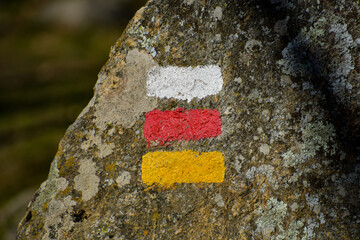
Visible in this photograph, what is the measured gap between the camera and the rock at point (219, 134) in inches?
49.8

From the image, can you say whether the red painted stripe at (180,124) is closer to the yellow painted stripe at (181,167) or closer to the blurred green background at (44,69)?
the yellow painted stripe at (181,167)

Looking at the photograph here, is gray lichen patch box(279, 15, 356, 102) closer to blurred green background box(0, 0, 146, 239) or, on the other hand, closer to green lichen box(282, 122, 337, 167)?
green lichen box(282, 122, 337, 167)

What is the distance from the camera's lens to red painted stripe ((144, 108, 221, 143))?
1357mm

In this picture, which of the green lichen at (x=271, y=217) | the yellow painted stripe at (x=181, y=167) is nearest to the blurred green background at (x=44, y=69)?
the yellow painted stripe at (x=181, y=167)

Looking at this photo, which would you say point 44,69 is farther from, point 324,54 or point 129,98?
point 324,54

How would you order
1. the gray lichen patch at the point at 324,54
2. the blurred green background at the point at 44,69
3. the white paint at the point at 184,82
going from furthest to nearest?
the blurred green background at the point at 44,69 < the white paint at the point at 184,82 < the gray lichen patch at the point at 324,54

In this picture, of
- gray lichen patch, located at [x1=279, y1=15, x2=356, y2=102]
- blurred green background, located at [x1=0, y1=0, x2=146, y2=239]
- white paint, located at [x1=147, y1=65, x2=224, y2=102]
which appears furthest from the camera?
blurred green background, located at [x1=0, y1=0, x2=146, y2=239]

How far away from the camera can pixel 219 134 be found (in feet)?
4.42

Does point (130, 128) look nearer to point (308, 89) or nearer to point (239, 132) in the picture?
point (239, 132)

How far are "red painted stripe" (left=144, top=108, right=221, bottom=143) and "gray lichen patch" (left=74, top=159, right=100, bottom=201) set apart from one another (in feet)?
0.93

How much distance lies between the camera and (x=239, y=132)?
1.33 m

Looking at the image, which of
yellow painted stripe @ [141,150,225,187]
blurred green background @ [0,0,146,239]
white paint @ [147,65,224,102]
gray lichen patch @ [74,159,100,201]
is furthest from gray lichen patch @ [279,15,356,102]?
blurred green background @ [0,0,146,239]

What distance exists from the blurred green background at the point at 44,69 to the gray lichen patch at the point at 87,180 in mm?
1936

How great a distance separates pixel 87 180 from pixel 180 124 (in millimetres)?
484
